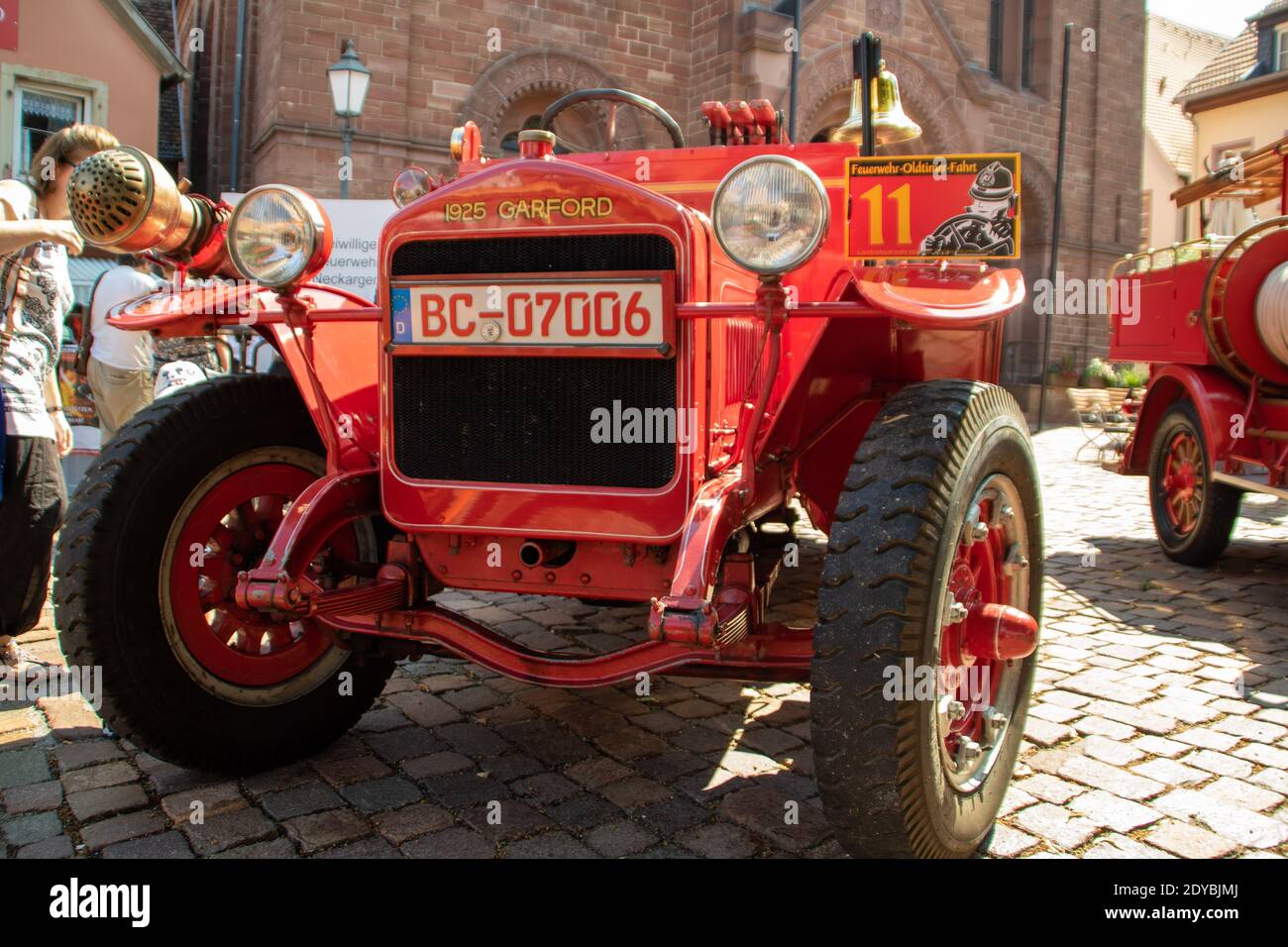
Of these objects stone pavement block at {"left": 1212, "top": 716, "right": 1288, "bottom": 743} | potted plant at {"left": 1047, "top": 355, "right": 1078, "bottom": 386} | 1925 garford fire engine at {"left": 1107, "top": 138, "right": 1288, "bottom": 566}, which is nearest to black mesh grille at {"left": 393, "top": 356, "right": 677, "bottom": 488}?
stone pavement block at {"left": 1212, "top": 716, "right": 1288, "bottom": 743}

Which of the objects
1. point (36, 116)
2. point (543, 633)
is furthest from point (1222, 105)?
point (543, 633)

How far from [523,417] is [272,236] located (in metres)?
0.79

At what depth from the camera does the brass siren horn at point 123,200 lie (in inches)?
99.7

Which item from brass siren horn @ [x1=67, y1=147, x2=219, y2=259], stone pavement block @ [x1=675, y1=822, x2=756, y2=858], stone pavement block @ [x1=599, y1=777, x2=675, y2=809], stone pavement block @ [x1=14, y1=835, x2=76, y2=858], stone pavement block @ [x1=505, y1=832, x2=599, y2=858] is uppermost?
brass siren horn @ [x1=67, y1=147, x2=219, y2=259]

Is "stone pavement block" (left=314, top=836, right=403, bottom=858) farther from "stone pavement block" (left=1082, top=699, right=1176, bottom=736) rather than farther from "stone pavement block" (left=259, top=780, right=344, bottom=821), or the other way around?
"stone pavement block" (left=1082, top=699, right=1176, bottom=736)

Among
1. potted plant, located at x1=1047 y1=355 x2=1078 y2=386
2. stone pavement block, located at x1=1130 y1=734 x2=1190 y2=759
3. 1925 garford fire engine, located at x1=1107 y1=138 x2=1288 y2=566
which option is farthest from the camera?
potted plant, located at x1=1047 y1=355 x2=1078 y2=386

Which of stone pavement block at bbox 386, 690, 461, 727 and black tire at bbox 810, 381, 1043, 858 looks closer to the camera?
black tire at bbox 810, 381, 1043, 858

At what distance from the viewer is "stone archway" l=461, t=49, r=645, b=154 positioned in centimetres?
1393

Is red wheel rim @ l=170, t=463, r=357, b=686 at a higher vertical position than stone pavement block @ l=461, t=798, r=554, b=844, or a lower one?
higher

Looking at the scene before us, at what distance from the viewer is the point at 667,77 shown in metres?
15.6

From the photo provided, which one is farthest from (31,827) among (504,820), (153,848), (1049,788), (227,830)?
(1049,788)

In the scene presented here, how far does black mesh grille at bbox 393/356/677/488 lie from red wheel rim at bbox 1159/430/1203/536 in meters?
4.60

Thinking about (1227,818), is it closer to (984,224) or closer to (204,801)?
(984,224)
